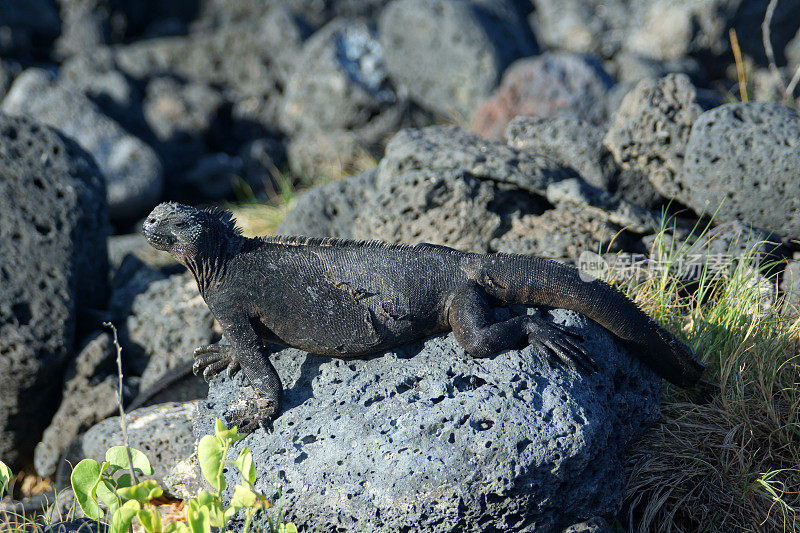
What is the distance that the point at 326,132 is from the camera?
941cm

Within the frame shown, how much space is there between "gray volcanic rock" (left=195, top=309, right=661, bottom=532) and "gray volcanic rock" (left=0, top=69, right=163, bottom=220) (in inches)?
237

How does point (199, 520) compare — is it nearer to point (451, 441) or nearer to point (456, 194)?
point (451, 441)

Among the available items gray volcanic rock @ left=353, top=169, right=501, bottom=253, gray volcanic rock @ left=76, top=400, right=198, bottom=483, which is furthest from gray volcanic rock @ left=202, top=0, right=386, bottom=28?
gray volcanic rock @ left=76, top=400, right=198, bottom=483

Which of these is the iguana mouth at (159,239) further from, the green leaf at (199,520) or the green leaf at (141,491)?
the green leaf at (199,520)

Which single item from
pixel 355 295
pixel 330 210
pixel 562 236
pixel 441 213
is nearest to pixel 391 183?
pixel 441 213

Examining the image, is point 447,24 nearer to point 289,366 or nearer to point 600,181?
point 600,181

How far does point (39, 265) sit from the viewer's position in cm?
489

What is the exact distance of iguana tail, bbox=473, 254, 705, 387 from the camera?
3.39 metres

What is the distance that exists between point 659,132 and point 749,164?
0.71 m

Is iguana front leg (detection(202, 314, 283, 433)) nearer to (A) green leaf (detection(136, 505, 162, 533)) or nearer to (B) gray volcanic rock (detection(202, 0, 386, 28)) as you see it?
(A) green leaf (detection(136, 505, 162, 533))

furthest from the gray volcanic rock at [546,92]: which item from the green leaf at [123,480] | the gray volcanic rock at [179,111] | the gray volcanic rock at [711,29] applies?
the green leaf at [123,480]

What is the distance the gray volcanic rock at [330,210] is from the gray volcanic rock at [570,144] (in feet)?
3.97

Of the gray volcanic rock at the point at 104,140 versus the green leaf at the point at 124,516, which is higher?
the green leaf at the point at 124,516

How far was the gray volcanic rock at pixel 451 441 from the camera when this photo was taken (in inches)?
114
